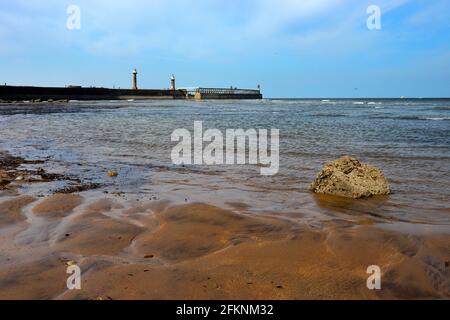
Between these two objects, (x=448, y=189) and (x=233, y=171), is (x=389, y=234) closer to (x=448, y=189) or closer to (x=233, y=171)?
(x=448, y=189)

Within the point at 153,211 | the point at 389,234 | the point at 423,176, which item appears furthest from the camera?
the point at 423,176

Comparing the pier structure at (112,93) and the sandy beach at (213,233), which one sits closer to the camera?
the sandy beach at (213,233)

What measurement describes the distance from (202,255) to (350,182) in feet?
10.5

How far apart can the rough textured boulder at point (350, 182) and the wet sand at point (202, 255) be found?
4.62ft

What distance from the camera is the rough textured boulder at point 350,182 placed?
5816 mm

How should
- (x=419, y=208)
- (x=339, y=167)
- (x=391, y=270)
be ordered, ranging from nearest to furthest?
(x=391, y=270), (x=419, y=208), (x=339, y=167)

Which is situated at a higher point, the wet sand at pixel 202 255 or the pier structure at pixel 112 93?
the pier structure at pixel 112 93

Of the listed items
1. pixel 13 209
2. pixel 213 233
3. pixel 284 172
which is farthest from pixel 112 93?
pixel 213 233

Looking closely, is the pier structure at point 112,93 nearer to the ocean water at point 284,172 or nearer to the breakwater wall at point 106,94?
the breakwater wall at point 106,94

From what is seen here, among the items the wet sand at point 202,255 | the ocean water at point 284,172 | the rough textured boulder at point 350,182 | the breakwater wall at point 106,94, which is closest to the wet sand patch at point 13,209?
the wet sand at point 202,255

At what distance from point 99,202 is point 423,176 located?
5.63 meters

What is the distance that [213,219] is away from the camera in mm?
4477

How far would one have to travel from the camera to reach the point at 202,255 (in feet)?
11.4
